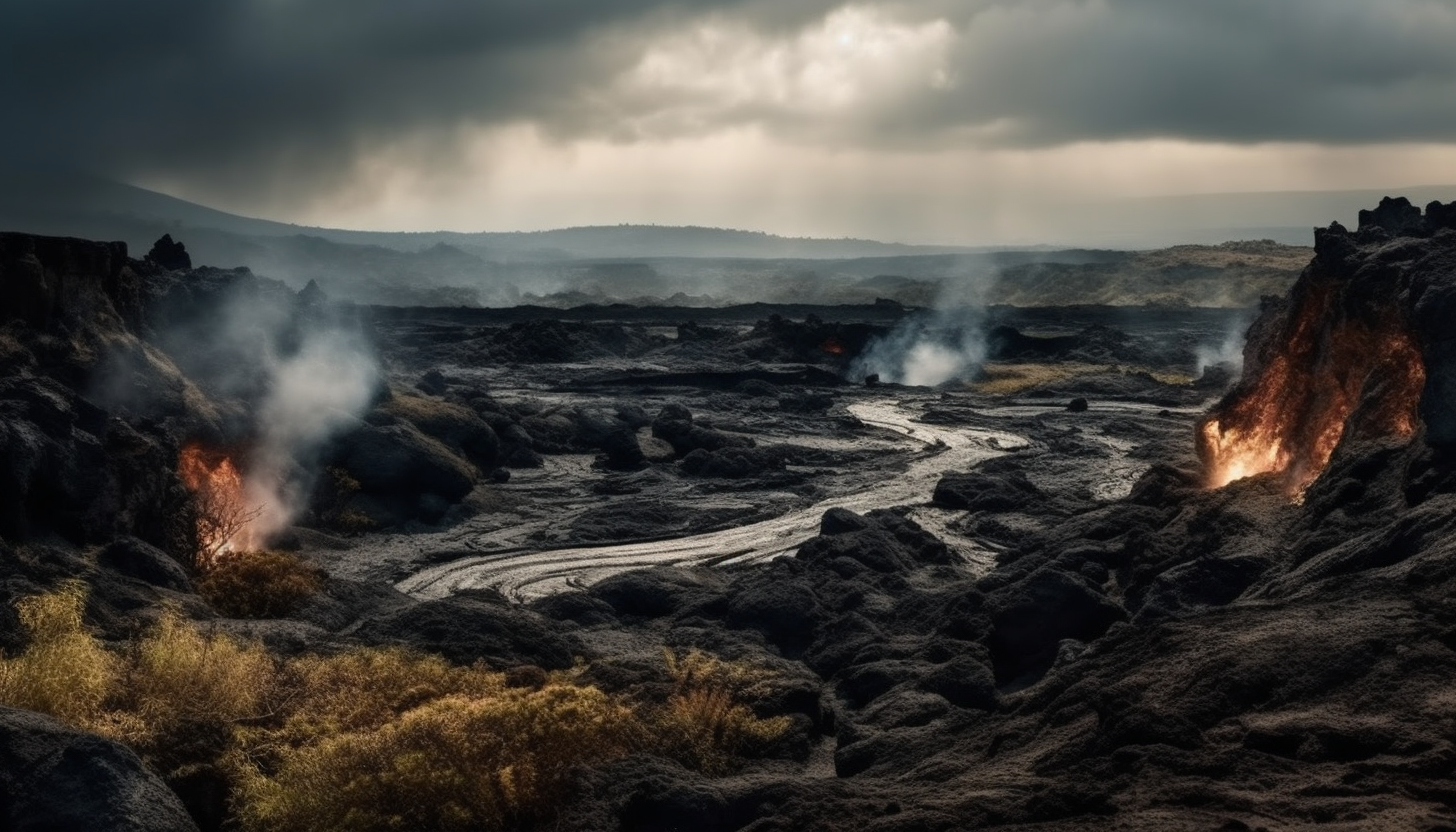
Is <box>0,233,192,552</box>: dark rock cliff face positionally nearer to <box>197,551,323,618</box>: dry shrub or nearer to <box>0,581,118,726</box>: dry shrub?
<box>197,551,323,618</box>: dry shrub

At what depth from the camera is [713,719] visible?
18.2 meters

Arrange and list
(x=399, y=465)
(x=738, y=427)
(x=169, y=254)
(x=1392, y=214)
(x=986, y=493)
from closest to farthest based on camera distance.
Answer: (x=399, y=465), (x=986, y=493), (x=1392, y=214), (x=738, y=427), (x=169, y=254)

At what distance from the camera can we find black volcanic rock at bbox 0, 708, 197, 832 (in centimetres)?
1212

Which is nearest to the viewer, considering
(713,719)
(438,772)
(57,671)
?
(438,772)

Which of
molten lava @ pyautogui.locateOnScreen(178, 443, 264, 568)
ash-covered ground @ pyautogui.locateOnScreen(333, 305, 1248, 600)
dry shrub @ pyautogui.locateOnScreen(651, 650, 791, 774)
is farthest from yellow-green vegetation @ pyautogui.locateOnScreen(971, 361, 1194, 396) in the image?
dry shrub @ pyautogui.locateOnScreen(651, 650, 791, 774)

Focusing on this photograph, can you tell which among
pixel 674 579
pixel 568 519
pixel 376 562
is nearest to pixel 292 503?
pixel 376 562

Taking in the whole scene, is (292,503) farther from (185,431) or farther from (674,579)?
(674,579)

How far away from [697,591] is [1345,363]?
603 inches

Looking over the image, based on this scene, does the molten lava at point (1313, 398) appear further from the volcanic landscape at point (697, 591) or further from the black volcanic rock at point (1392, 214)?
the black volcanic rock at point (1392, 214)

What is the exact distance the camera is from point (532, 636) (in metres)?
20.9

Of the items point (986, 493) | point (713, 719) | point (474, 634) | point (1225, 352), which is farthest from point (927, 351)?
point (713, 719)

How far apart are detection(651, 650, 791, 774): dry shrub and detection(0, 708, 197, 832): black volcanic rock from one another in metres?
6.34

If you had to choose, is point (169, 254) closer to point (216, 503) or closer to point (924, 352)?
point (216, 503)

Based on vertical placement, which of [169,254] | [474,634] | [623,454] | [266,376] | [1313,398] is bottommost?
[623,454]
